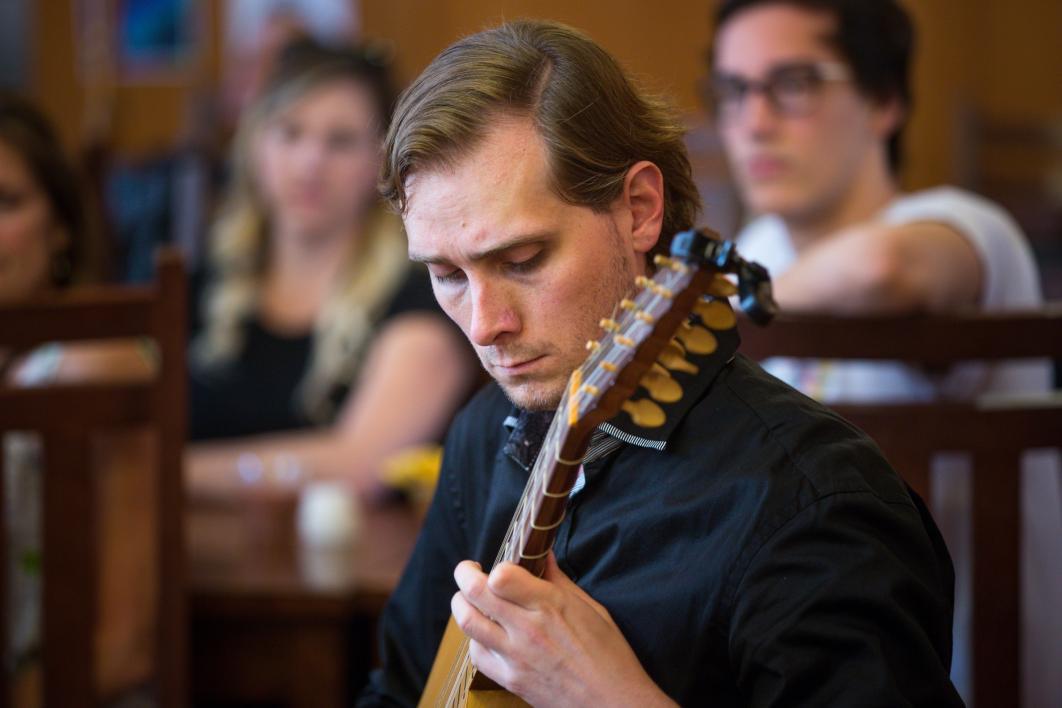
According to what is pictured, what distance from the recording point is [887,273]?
1.51 meters

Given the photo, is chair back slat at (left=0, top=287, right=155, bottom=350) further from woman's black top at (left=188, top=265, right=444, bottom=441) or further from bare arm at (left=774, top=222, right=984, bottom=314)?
woman's black top at (left=188, top=265, right=444, bottom=441)

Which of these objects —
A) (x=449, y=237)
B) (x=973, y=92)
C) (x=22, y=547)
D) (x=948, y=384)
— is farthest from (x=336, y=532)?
(x=973, y=92)

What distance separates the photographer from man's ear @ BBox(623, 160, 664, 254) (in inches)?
37.6

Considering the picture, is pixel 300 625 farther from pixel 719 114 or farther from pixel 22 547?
pixel 719 114

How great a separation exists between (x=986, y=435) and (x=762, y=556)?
0.52 metres

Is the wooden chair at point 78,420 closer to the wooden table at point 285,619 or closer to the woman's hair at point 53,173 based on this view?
the wooden table at point 285,619

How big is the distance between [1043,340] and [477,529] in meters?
0.59

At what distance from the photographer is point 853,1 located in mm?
1833

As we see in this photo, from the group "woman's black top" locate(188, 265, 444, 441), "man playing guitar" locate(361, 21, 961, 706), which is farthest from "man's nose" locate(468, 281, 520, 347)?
"woman's black top" locate(188, 265, 444, 441)

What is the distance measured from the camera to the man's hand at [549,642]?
830 millimetres

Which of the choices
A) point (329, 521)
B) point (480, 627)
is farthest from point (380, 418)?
point (480, 627)

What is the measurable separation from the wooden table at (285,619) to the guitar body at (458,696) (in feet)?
1.76

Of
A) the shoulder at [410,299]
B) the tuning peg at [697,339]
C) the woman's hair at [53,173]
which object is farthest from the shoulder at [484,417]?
the shoulder at [410,299]

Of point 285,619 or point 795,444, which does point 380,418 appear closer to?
point 285,619
